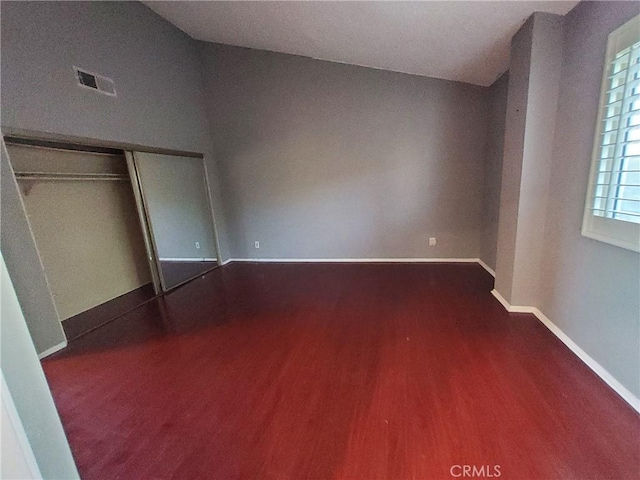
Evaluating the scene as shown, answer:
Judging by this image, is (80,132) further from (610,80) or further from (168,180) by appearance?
(610,80)

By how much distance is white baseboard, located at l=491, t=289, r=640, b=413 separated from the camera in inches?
62.2

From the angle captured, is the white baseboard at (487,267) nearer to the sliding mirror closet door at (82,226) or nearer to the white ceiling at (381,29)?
the white ceiling at (381,29)

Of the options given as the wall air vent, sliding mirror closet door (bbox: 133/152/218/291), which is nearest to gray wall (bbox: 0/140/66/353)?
the wall air vent

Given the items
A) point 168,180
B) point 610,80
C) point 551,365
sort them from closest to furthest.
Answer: point 610,80 → point 551,365 → point 168,180

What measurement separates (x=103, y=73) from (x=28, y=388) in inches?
126

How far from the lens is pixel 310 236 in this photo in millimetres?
4516

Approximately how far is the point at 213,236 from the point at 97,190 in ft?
5.31

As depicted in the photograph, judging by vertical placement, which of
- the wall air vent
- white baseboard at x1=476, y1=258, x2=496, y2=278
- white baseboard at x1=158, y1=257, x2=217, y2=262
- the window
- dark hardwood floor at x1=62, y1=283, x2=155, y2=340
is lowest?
white baseboard at x1=476, y1=258, x2=496, y2=278

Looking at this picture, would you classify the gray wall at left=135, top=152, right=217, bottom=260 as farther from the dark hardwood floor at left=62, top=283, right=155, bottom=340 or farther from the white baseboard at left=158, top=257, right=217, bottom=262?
the dark hardwood floor at left=62, top=283, right=155, bottom=340

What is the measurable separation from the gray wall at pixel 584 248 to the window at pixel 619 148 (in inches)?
2.9

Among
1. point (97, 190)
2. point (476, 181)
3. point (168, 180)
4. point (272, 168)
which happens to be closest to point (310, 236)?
point (272, 168)

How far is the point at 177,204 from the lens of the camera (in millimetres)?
3875

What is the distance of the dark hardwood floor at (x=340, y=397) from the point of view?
134cm

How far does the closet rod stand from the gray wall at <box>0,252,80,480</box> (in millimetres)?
2700
